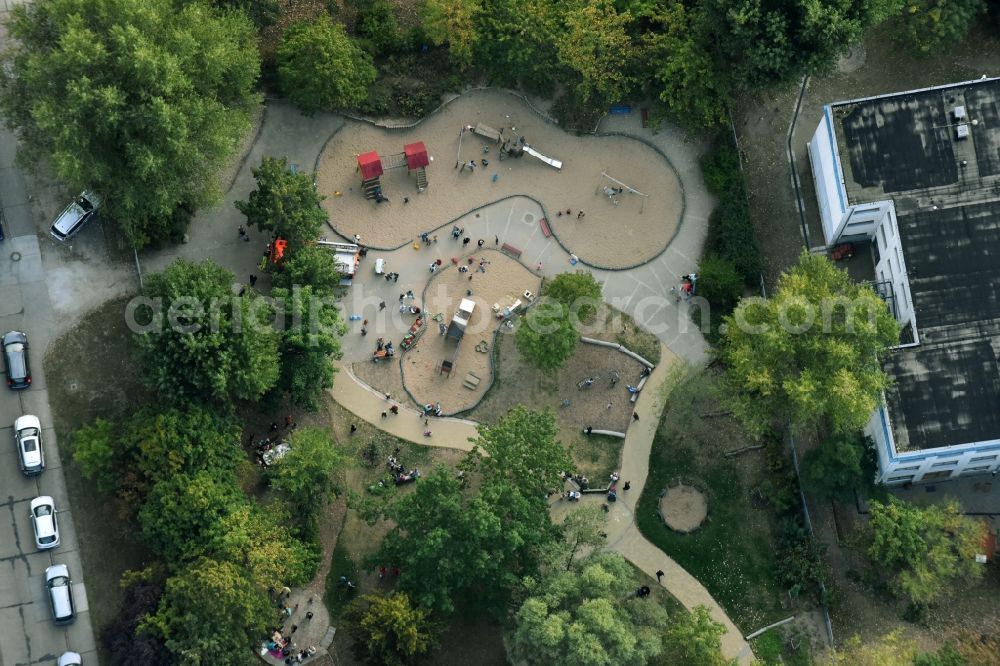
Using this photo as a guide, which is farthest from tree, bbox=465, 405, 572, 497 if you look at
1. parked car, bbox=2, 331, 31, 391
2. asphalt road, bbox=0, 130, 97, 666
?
parked car, bbox=2, 331, 31, 391

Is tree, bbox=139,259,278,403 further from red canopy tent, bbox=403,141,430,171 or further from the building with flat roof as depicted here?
the building with flat roof

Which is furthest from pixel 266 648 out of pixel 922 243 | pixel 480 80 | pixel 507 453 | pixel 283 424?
pixel 922 243

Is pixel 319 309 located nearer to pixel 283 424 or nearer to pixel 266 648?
pixel 283 424

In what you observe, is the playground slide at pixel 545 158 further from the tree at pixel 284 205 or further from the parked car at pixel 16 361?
the parked car at pixel 16 361

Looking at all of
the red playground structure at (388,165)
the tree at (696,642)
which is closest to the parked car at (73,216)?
the red playground structure at (388,165)

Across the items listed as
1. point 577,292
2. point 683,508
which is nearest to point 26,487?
point 577,292

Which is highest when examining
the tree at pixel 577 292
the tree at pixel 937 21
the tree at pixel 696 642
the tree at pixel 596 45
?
the tree at pixel 596 45

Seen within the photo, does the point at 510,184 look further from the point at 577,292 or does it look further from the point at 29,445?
the point at 29,445
